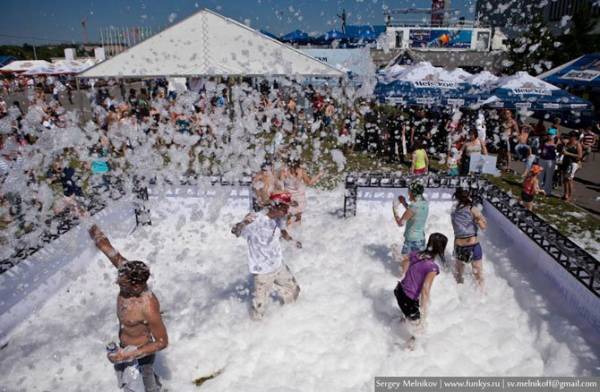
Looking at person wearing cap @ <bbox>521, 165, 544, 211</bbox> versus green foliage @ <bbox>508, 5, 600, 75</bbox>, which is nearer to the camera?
person wearing cap @ <bbox>521, 165, 544, 211</bbox>

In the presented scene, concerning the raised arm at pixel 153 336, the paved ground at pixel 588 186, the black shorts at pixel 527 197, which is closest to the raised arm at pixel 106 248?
the raised arm at pixel 153 336

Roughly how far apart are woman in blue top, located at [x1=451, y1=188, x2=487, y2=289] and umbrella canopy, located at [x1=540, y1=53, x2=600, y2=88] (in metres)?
16.7

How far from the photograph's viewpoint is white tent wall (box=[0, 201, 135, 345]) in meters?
5.59

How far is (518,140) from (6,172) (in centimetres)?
1451

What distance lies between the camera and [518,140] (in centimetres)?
1378

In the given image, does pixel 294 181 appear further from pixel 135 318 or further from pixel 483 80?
pixel 483 80

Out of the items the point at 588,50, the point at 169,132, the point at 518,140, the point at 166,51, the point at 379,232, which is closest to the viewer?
the point at 379,232

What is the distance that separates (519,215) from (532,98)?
811cm

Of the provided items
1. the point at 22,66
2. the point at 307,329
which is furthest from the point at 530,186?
the point at 22,66

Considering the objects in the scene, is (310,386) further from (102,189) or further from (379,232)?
(102,189)

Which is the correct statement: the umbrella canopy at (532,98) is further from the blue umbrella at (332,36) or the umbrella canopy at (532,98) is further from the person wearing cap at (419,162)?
the blue umbrella at (332,36)

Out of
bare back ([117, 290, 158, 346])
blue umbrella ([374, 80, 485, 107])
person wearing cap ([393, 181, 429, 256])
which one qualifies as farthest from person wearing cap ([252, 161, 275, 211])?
blue umbrella ([374, 80, 485, 107])

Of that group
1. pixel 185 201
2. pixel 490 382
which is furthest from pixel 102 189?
pixel 490 382

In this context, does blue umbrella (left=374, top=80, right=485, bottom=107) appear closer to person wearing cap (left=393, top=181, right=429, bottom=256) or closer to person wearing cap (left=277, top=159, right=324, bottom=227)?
person wearing cap (left=277, top=159, right=324, bottom=227)
